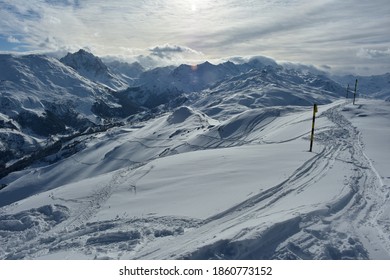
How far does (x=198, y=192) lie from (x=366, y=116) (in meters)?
39.7

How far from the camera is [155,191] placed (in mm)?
23625

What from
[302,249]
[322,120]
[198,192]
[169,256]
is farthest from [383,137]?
[169,256]

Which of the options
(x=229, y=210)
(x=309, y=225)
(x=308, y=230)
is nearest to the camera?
(x=308, y=230)

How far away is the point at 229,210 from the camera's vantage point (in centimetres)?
1808

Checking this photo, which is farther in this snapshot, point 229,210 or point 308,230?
point 229,210

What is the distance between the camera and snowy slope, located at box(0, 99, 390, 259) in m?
13.9

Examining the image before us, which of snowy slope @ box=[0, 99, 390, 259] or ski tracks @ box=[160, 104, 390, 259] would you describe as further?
snowy slope @ box=[0, 99, 390, 259]

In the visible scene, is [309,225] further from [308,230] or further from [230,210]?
[230,210]

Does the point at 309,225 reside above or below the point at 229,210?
above

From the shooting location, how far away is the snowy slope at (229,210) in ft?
45.5

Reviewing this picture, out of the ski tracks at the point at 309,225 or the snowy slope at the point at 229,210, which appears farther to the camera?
the snowy slope at the point at 229,210

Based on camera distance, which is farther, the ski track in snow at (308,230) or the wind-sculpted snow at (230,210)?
the wind-sculpted snow at (230,210)

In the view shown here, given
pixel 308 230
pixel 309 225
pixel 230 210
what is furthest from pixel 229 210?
pixel 308 230

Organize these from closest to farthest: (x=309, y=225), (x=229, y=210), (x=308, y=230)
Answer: (x=308, y=230) → (x=309, y=225) → (x=229, y=210)
